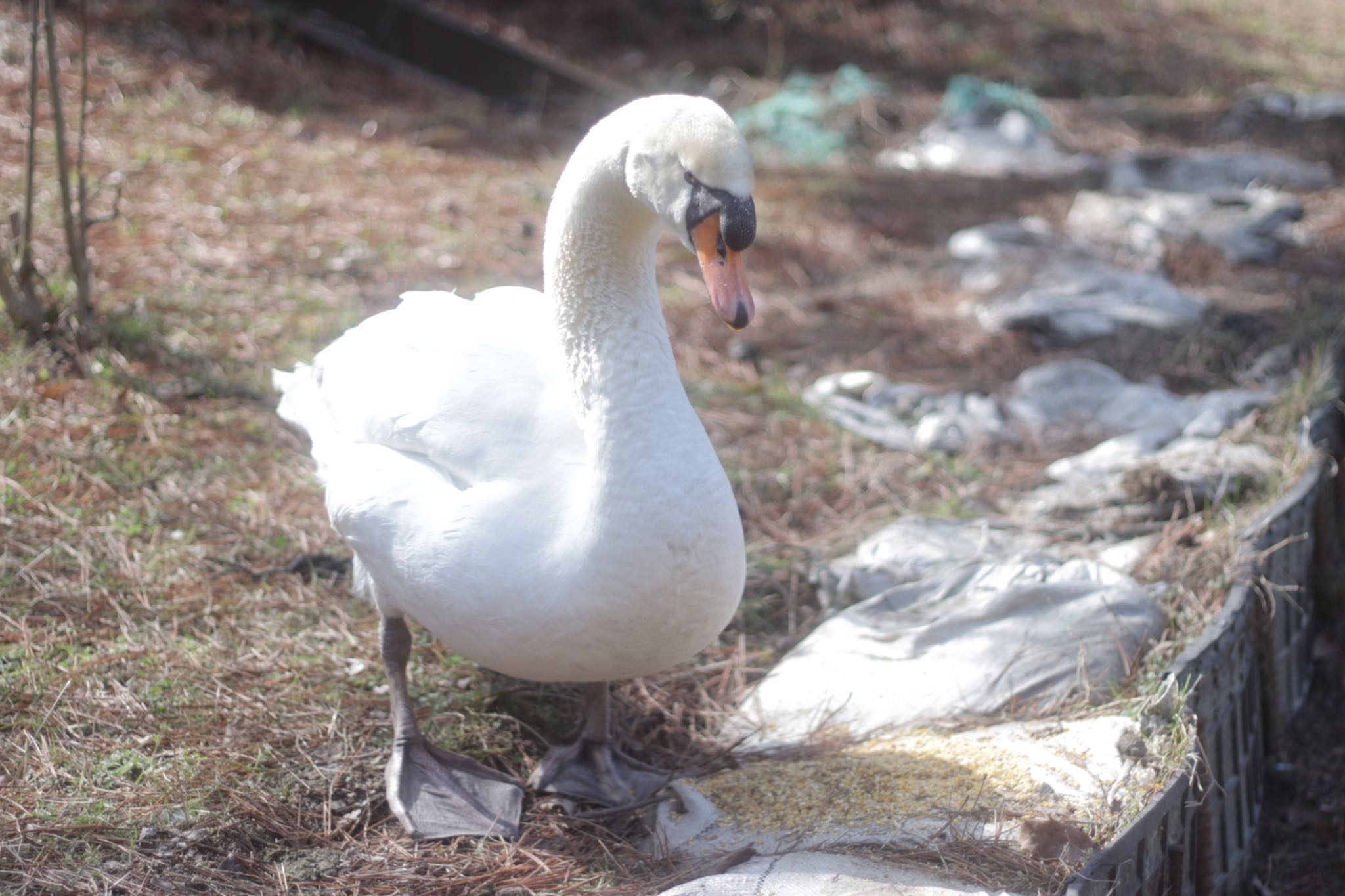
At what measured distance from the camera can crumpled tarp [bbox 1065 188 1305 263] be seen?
5.99 m

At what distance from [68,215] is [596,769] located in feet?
8.92

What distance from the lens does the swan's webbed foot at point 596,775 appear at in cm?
262

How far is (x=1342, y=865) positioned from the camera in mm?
3162

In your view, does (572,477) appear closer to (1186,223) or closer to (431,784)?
(431,784)

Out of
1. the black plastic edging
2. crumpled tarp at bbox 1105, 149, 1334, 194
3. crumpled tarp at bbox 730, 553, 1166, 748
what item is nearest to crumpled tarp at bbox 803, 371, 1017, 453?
the black plastic edging

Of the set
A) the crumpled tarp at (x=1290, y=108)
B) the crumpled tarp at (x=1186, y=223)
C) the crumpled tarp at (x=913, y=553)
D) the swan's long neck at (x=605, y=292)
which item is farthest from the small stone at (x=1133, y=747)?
the crumpled tarp at (x=1290, y=108)

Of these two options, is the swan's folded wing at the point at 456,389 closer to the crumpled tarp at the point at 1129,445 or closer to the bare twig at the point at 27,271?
the bare twig at the point at 27,271

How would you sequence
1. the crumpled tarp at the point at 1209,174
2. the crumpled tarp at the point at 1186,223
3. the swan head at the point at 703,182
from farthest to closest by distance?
the crumpled tarp at the point at 1209,174
the crumpled tarp at the point at 1186,223
the swan head at the point at 703,182

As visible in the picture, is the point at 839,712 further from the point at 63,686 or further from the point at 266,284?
the point at 266,284

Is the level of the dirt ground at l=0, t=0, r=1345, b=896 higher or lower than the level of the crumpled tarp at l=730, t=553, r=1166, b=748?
lower

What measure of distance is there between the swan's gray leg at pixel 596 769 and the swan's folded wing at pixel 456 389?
0.67 metres

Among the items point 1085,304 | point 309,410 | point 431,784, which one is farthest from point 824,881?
point 1085,304

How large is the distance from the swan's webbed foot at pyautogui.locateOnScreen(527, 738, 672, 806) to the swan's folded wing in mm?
736

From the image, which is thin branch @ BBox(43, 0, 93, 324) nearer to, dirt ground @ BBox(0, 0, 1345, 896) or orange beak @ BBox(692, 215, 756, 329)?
dirt ground @ BBox(0, 0, 1345, 896)
